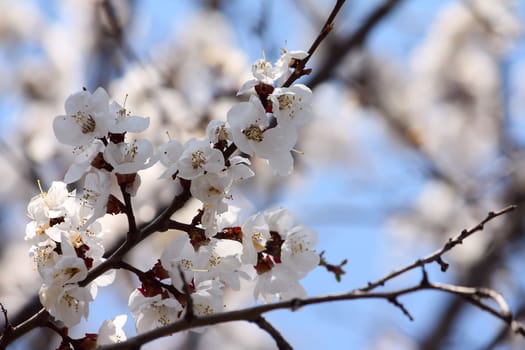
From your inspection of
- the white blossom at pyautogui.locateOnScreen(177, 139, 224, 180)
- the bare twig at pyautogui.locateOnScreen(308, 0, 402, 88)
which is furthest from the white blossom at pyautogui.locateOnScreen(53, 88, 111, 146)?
the bare twig at pyautogui.locateOnScreen(308, 0, 402, 88)

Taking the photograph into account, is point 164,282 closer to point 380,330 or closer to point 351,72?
point 351,72

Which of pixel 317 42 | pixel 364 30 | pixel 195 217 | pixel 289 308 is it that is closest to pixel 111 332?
pixel 195 217

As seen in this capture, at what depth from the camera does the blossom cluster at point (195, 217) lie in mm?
861

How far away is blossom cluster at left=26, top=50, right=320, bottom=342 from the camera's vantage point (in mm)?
861

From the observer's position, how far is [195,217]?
909 millimetres

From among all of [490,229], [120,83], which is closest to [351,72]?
[490,229]

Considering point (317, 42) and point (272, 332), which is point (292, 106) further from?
point (272, 332)

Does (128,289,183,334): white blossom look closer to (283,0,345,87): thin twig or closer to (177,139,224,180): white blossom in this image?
(177,139,224,180): white blossom

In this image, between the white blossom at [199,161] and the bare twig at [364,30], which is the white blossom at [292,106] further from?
the bare twig at [364,30]

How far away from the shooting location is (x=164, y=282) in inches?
35.8

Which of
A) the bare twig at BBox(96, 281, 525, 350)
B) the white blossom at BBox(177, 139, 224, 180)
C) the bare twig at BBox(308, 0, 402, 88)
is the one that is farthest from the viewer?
the bare twig at BBox(308, 0, 402, 88)

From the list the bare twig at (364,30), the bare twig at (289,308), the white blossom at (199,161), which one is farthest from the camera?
the bare twig at (364,30)

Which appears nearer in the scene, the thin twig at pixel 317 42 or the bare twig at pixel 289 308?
the bare twig at pixel 289 308

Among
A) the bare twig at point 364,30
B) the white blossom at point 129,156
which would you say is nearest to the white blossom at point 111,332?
the white blossom at point 129,156
